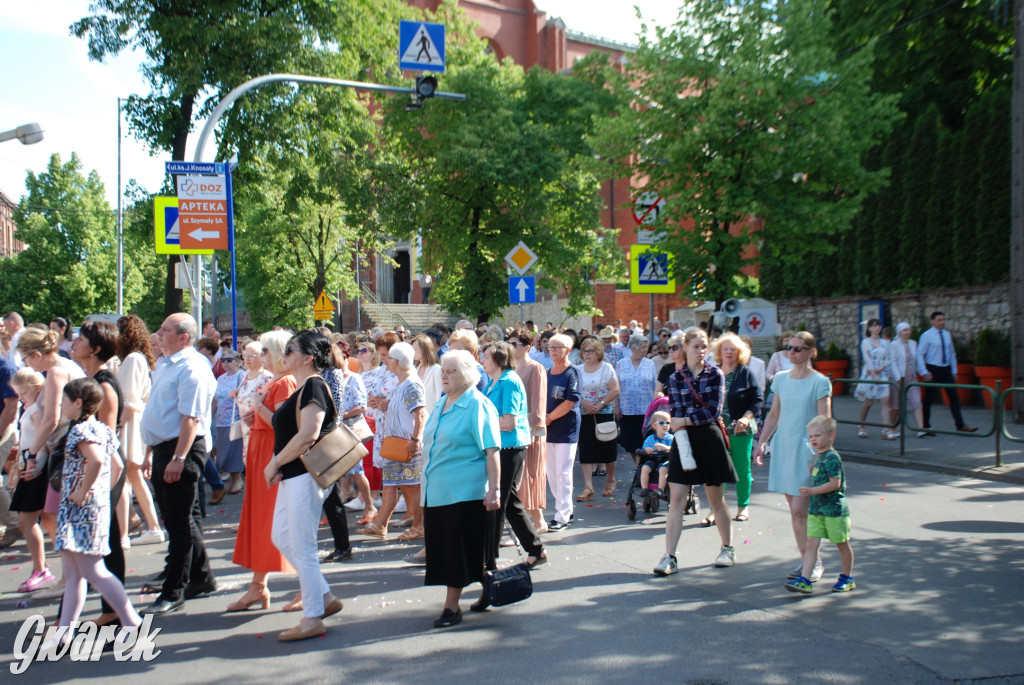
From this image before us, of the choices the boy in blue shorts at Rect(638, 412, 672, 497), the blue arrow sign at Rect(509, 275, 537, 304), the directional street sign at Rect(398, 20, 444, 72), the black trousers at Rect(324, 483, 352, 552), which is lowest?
→ the black trousers at Rect(324, 483, 352, 552)

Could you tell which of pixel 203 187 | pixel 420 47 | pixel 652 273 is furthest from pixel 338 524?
pixel 652 273

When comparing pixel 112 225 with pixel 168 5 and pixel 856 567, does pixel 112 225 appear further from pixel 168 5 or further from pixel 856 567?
pixel 856 567

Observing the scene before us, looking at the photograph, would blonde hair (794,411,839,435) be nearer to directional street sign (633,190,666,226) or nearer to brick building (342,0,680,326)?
directional street sign (633,190,666,226)

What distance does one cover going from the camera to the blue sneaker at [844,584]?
5.94 meters

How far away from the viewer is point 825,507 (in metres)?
5.88

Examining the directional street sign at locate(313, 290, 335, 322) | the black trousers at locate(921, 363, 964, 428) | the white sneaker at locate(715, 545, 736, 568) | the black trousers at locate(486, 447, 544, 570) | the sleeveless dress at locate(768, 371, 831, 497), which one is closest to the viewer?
the sleeveless dress at locate(768, 371, 831, 497)

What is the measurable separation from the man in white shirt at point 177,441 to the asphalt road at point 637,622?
32cm

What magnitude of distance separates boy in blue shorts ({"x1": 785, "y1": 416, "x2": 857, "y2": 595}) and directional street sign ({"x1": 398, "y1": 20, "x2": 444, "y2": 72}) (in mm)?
9279

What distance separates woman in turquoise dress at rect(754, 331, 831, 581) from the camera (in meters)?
6.23

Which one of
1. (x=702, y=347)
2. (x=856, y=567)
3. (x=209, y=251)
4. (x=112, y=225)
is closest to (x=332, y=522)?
Result: (x=702, y=347)

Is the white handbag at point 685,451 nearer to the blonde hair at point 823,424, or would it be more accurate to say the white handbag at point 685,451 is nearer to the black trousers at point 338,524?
the blonde hair at point 823,424

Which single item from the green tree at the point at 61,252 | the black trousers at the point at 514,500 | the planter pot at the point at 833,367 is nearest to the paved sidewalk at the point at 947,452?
the planter pot at the point at 833,367

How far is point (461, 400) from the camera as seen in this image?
17.7 ft

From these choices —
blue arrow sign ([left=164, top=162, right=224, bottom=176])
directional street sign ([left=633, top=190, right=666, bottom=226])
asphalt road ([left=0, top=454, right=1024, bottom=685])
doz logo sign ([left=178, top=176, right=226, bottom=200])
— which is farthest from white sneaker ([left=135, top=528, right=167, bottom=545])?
directional street sign ([left=633, top=190, right=666, bottom=226])
